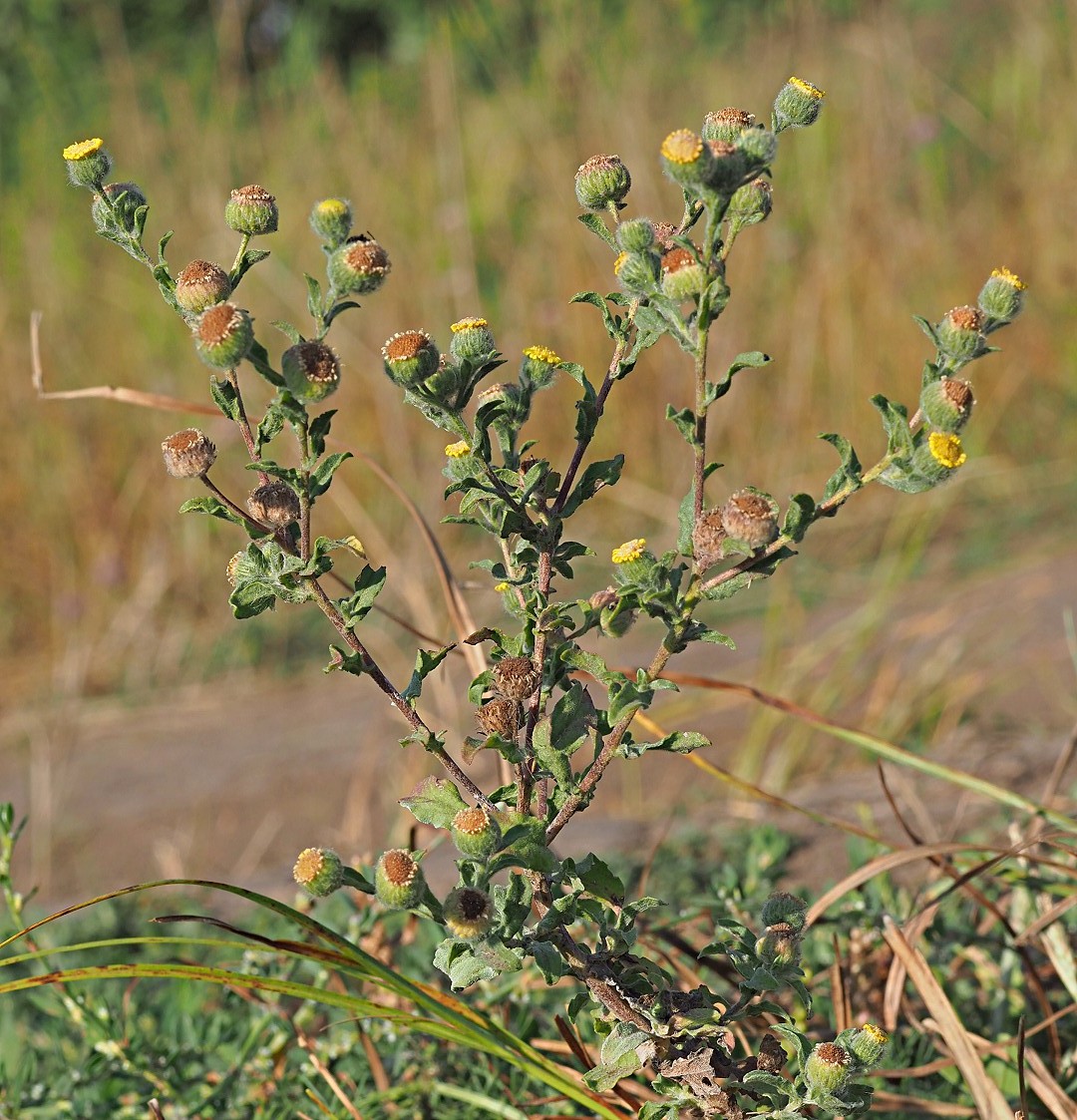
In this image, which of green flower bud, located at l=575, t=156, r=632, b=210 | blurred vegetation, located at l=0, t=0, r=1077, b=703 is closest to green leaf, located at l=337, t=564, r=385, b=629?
green flower bud, located at l=575, t=156, r=632, b=210

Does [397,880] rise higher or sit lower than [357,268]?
lower

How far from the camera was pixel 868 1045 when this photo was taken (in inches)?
41.5

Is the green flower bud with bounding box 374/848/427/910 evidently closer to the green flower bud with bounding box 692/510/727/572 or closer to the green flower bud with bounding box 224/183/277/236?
the green flower bud with bounding box 692/510/727/572

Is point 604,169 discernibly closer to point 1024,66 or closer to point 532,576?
point 532,576

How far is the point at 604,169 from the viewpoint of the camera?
1025 mm

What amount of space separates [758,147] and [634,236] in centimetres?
10

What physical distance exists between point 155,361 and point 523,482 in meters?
4.11

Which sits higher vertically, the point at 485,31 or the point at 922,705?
the point at 485,31

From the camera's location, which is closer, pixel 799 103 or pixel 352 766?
pixel 799 103

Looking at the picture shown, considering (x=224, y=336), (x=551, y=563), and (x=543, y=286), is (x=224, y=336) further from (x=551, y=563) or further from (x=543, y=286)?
(x=543, y=286)

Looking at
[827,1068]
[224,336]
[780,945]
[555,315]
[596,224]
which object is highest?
[555,315]

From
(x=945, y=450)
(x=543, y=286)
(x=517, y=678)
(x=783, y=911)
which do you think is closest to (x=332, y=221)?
(x=517, y=678)

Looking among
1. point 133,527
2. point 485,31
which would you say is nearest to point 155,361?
point 133,527

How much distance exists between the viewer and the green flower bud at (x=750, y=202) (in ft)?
3.12
